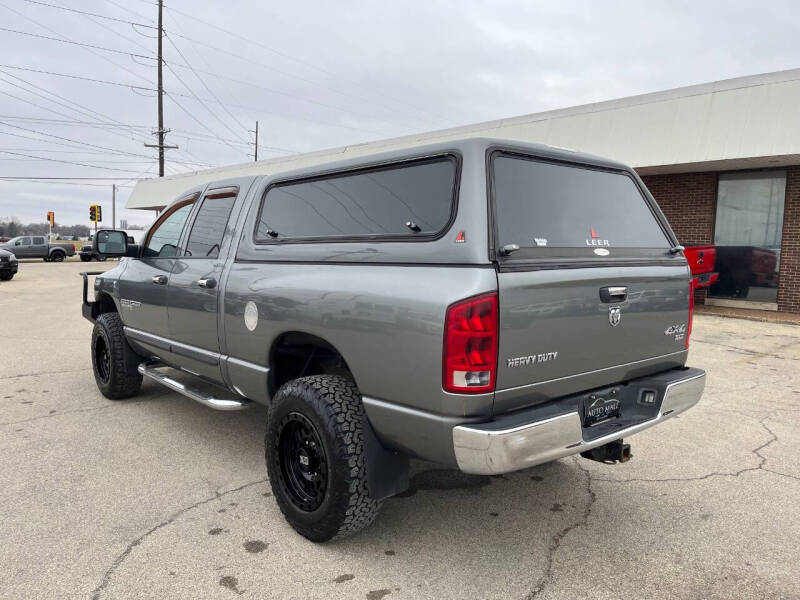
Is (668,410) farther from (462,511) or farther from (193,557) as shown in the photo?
(193,557)

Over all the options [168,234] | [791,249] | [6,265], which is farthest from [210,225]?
[6,265]

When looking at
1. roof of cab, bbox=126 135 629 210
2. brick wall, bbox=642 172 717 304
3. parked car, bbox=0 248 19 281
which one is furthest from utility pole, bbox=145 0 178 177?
brick wall, bbox=642 172 717 304

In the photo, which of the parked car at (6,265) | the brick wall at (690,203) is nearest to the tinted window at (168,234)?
the brick wall at (690,203)

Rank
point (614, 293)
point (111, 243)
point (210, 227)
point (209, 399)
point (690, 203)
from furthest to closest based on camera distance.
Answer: point (690, 203) → point (111, 243) → point (210, 227) → point (209, 399) → point (614, 293)

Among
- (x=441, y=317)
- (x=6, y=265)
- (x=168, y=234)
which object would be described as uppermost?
(x=168, y=234)

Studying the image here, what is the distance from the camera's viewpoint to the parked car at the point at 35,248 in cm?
3412

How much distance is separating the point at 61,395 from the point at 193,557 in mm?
3683

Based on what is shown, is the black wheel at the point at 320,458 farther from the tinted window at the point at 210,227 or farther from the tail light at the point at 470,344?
the tinted window at the point at 210,227

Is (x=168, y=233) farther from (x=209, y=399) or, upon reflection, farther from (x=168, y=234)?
(x=209, y=399)

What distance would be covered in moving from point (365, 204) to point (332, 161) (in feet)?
2.11

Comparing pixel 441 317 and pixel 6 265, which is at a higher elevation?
pixel 441 317

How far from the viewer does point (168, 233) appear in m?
4.74

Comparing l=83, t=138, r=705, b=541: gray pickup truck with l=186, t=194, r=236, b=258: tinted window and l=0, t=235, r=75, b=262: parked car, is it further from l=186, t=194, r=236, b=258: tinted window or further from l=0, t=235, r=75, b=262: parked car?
l=0, t=235, r=75, b=262: parked car

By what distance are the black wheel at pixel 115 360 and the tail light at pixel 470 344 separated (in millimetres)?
3893
